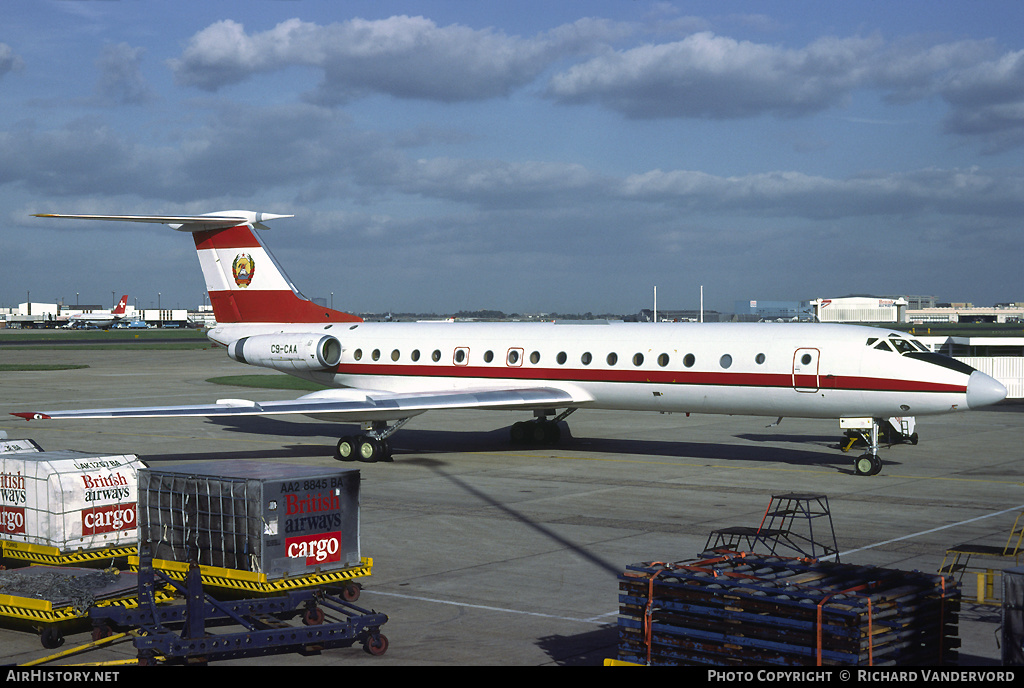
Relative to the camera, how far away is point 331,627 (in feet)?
33.4

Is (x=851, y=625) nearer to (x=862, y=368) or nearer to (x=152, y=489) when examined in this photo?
(x=152, y=489)

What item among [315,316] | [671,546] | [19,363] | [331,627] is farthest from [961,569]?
[19,363]

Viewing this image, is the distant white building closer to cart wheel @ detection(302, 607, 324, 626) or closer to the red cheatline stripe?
the red cheatline stripe

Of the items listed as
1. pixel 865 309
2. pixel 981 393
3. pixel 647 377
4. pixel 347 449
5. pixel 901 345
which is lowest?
pixel 347 449

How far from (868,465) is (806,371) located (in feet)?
8.01

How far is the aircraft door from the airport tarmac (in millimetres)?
1977

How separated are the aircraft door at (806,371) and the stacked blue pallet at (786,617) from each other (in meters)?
12.7

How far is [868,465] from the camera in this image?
2217 cm

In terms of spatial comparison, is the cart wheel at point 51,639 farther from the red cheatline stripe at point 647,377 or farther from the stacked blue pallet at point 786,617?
the red cheatline stripe at point 647,377

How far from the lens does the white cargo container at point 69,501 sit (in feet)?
41.7

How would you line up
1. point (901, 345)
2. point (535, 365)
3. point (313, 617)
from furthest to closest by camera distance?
point (535, 365) → point (901, 345) → point (313, 617)

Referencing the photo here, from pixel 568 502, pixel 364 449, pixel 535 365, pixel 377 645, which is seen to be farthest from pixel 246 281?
pixel 377 645

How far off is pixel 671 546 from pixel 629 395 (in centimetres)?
926

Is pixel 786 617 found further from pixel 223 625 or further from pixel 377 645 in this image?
pixel 223 625
